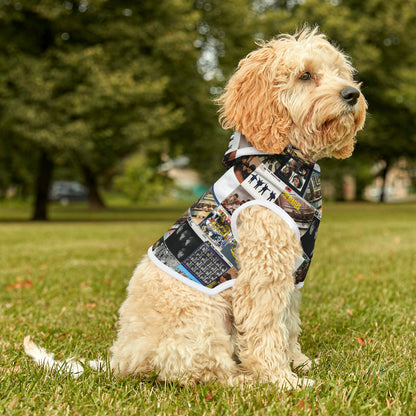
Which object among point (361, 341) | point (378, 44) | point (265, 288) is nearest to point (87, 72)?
point (378, 44)

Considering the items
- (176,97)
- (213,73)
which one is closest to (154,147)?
(176,97)

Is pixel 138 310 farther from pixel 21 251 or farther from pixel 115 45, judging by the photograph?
pixel 115 45

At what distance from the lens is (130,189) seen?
42.2 meters

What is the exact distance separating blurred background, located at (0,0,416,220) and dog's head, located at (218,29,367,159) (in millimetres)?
11517

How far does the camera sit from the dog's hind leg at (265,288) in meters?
2.95

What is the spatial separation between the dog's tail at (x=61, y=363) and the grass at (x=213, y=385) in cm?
6

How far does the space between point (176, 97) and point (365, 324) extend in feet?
60.5

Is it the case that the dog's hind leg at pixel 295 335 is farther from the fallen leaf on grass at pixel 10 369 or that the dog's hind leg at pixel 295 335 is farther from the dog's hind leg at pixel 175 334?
the fallen leaf on grass at pixel 10 369

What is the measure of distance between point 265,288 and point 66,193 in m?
47.9

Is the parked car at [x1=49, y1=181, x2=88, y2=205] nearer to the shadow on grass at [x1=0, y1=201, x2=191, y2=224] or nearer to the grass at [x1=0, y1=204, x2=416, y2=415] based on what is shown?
the shadow on grass at [x1=0, y1=201, x2=191, y2=224]

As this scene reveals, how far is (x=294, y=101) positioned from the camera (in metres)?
3.07

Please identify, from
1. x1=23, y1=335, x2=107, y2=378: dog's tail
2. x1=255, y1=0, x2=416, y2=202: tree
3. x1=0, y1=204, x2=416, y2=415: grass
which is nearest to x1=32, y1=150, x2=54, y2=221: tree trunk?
x1=255, y1=0, x2=416, y2=202: tree

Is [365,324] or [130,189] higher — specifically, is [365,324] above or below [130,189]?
above

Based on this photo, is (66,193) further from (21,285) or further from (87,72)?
(21,285)
